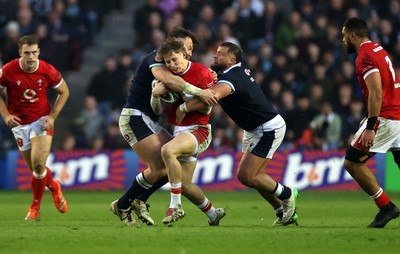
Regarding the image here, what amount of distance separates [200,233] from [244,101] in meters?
2.01

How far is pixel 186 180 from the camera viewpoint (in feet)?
41.7

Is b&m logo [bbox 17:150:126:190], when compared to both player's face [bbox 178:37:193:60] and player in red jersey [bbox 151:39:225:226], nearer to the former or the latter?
player in red jersey [bbox 151:39:225:226]

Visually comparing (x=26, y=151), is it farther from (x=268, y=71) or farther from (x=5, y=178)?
(x=268, y=71)

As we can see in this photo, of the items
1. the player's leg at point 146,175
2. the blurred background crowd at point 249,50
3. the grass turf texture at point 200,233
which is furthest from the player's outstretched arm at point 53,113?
the blurred background crowd at point 249,50

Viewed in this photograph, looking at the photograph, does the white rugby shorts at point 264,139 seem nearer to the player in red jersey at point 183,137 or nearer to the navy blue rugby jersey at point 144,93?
the player in red jersey at point 183,137

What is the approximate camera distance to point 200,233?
1163 cm

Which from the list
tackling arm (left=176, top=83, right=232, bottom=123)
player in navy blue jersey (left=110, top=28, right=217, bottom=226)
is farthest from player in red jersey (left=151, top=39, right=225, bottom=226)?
player in navy blue jersey (left=110, top=28, right=217, bottom=226)

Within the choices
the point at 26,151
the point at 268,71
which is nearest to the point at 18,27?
the point at 268,71

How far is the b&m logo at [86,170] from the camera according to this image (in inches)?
908

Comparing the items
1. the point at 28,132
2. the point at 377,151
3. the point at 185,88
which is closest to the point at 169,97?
the point at 185,88

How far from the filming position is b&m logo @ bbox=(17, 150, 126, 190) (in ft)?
75.7

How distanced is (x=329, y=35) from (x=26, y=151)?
12.2m

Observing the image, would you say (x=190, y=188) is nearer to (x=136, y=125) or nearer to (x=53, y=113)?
(x=136, y=125)

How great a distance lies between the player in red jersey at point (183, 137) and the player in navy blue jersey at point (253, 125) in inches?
12.4
